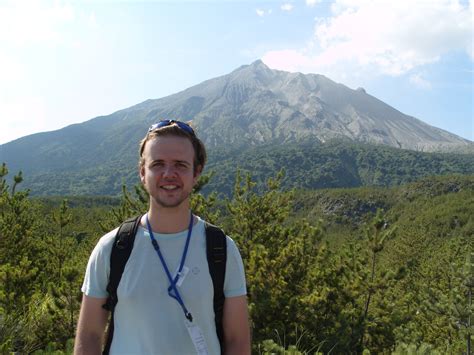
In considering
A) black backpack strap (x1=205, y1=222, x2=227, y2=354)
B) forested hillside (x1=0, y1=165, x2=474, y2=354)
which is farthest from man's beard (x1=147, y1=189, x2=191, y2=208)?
forested hillside (x1=0, y1=165, x2=474, y2=354)

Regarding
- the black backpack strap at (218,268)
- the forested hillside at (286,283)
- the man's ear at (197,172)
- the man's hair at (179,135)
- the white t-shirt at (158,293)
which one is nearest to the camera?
the white t-shirt at (158,293)

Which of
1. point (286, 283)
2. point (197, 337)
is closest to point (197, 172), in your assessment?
point (197, 337)

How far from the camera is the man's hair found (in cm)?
232

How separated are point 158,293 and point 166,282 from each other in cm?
7

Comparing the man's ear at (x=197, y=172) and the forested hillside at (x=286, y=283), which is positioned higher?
the man's ear at (x=197, y=172)

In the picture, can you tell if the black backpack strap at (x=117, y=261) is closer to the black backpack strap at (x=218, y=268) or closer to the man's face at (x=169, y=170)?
the man's face at (x=169, y=170)

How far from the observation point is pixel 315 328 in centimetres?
989

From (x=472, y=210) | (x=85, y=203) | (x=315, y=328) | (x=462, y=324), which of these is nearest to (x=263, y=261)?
(x=315, y=328)

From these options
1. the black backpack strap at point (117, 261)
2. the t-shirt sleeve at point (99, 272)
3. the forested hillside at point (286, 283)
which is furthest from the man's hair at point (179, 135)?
the forested hillside at point (286, 283)

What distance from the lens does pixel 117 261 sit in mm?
2170

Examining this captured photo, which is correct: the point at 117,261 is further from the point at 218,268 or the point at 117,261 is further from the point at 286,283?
the point at 286,283

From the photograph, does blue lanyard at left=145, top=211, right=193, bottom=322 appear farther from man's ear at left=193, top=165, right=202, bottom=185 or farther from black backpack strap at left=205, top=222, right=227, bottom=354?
man's ear at left=193, top=165, right=202, bottom=185

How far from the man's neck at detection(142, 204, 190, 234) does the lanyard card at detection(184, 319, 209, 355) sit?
51 centimetres

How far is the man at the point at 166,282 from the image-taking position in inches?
82.8
